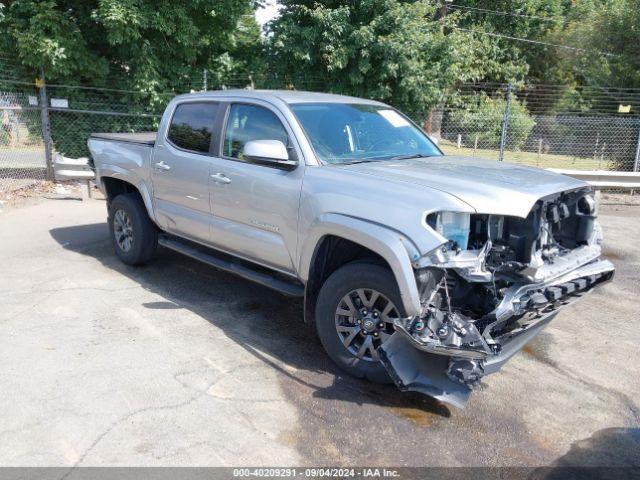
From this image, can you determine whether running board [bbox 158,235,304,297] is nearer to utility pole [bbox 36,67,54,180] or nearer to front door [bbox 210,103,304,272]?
front door [bbox 210,103,304,272]


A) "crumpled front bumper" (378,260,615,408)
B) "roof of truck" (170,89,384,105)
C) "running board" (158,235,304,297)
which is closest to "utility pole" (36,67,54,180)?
"running board" (158,235,304,297)

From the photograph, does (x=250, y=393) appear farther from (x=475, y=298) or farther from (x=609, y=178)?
(x=609, y=178)

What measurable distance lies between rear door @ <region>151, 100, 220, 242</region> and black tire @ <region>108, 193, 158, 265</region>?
0.39 metres

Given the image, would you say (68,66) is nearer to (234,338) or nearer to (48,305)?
(48,305)

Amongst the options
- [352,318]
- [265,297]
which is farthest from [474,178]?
[265,297]

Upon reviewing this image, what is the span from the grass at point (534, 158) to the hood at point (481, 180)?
39.1 ft

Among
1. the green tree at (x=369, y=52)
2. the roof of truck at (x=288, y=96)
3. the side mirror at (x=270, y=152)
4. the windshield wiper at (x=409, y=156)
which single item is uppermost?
the green tree at (x=369, y=52)

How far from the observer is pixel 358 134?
4.67 m

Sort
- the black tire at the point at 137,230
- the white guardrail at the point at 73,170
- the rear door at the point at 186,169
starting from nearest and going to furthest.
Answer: the rear door at the point at 186,169 < the black tire at the point at 137,230 < the white guardrail at the point at 73,170

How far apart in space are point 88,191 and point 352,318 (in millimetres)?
8181

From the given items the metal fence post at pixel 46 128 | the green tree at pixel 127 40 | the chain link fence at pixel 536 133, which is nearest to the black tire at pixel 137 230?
the green tree at pixel 127 40

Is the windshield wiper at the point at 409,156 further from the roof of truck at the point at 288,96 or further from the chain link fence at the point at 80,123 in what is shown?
the chain link fence at the point at 80,123

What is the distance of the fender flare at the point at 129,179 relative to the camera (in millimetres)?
5906

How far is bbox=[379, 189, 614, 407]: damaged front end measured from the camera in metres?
3.23
